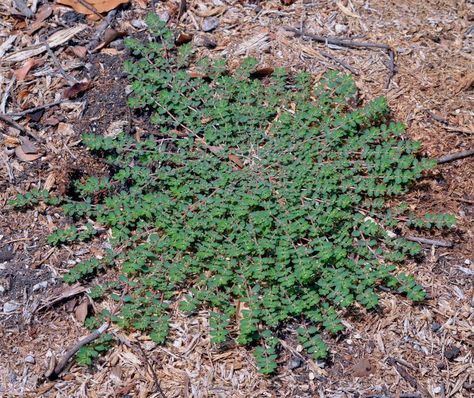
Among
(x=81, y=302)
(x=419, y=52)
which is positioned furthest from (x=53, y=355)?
(x=419, y=52)

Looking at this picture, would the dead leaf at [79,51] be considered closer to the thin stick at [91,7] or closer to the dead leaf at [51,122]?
the thin stick at [91,7]

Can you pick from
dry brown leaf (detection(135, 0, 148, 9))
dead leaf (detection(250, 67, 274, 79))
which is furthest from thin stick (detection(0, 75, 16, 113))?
dead leaf (detection(250, 67, 274, 79))

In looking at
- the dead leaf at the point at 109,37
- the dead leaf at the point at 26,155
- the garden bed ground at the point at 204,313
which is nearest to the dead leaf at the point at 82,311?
the garden bed ground at the point at 204,313

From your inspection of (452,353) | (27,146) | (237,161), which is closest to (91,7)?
(27,146)

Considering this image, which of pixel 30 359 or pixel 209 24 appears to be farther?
pixel 209 24

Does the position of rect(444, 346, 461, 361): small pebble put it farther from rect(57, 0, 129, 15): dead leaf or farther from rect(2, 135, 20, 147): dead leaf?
rect(57, 0, 129, 15): dead leaf

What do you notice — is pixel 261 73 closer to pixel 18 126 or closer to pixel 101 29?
pixel 101 29
